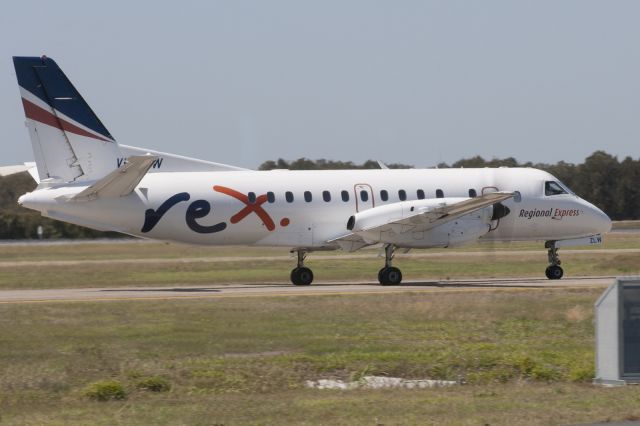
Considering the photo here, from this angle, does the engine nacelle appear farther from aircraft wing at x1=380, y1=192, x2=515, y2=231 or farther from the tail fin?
the tail fin

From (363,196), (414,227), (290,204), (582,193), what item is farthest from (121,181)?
(582,193)

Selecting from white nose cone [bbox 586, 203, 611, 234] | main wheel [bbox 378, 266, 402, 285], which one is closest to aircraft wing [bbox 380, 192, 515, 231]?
main wheel [bbox 378, 266, 402, 285]

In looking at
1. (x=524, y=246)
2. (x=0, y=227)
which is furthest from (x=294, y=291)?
(x=0, y=227)

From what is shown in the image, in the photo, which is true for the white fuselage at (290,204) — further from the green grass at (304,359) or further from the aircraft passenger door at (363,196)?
the green grass at (304,359)

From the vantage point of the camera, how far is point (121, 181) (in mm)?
32125

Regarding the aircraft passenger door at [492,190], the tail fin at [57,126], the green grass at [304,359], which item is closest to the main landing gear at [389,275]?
the aircraft passenger door at [492,190]

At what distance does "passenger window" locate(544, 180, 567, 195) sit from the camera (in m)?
37.6

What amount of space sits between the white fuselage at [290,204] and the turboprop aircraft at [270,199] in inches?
1.4

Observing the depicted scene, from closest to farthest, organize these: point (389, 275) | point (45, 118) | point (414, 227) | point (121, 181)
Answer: point (121, 181), point (45, 118), point (414, 227), point (389, 275)

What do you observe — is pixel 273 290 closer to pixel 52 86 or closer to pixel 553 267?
pixel 52 86

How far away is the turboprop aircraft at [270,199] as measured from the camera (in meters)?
33.0

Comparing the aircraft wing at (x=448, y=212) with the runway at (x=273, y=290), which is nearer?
the runway at (x=273, y=290)

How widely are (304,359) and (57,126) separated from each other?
55.9 ft

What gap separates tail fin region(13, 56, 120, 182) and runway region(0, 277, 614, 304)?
12.5 ft
